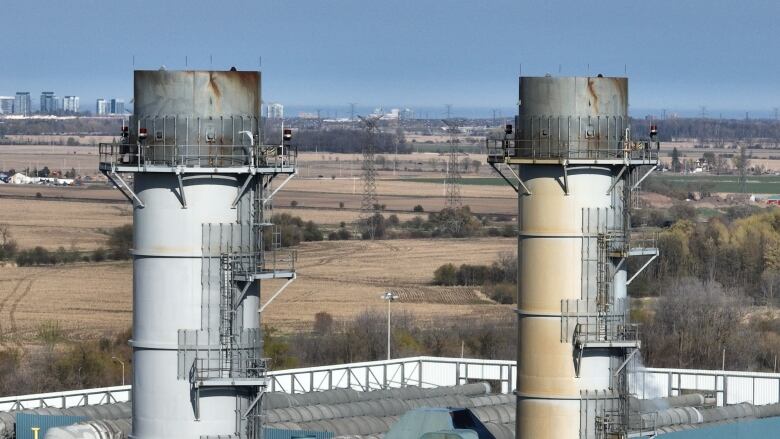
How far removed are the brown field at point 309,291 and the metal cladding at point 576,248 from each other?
69642 millimetres

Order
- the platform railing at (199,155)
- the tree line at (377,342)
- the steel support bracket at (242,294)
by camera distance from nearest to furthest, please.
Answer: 1. the platform railing at (199,155)
2. the steel support bracket at (242,294)
3. the tree line at (377,342)

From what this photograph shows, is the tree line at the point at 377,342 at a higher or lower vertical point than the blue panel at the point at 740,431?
lower

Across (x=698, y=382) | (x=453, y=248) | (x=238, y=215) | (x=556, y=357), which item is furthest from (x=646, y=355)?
(x=453, y=248)

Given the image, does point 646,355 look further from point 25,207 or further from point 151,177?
point 25,207

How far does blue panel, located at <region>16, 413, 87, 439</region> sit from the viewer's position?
49438 mm

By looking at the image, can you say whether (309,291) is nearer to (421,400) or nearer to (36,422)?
(421,400)

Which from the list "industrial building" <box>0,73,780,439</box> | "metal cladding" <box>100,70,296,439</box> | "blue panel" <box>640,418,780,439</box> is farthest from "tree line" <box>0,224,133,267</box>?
"metal cladding" <box>100,70,296,439</box>

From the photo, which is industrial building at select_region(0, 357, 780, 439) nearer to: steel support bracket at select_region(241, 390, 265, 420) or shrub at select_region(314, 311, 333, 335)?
steel support bracket at select_region(241, 390, 265, 420)

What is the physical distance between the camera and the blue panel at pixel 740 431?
46.4m

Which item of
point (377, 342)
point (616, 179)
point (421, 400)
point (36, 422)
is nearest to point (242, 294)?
point (616, 179)

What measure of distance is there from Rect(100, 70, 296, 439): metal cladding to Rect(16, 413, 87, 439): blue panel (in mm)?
11996

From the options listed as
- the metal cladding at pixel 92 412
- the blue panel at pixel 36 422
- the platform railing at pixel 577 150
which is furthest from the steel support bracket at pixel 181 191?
the metal cladding at pixel 92 412

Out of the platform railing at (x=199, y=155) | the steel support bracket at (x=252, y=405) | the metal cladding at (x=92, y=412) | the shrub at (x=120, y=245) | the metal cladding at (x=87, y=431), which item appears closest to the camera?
the platform railing at (x=199, y=155)

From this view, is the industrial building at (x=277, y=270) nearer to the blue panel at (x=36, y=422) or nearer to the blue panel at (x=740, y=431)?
the blue panel at (x=740, y=431)
